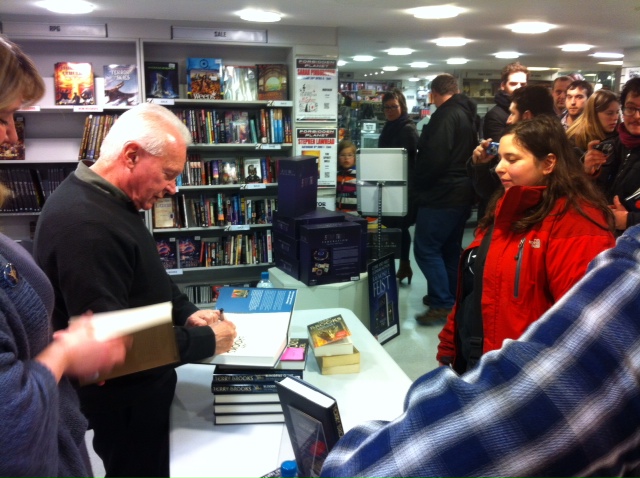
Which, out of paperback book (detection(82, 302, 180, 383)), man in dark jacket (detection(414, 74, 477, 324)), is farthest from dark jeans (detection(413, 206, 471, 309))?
paperback book (detection(82, 302, 180, 383))

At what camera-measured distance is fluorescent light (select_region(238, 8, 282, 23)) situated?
388cm

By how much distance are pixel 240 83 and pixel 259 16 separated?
0.67m

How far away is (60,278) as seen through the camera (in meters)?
1.35

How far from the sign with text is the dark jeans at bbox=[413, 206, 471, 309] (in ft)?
4.07

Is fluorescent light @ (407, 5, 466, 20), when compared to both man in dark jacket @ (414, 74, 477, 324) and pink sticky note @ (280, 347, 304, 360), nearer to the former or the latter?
man in dark jacket @ (414, 74, 477, 324)

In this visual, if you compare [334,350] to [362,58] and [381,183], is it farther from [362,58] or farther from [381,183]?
[362,58]

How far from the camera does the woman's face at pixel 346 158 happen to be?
210 inches

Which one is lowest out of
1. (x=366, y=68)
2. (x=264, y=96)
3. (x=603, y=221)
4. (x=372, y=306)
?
(x=372, y=306)

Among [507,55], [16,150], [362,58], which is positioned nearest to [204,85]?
[16,150]

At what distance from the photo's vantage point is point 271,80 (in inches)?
180

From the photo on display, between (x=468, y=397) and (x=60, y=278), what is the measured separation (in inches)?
46.7

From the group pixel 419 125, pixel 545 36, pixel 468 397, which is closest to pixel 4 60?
pixel 468 397

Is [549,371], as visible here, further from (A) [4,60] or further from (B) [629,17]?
(B) [629,17]

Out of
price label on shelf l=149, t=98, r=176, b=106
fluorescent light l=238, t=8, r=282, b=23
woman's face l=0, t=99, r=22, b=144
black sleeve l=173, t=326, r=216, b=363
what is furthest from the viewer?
price label on shelf l=149, t=98, r=176, b=106
